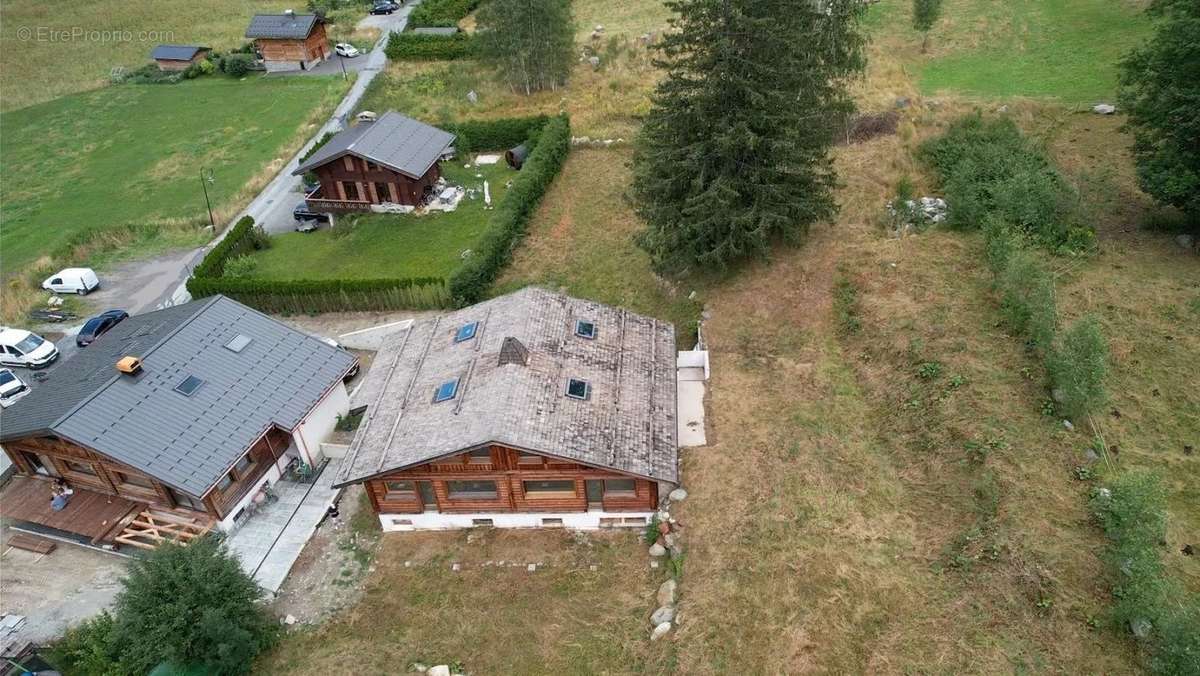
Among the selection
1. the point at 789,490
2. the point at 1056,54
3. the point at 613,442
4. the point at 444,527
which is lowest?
the point at 444,527

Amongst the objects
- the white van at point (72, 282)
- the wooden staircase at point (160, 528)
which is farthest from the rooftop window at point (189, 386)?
the white van at point (72, 282)

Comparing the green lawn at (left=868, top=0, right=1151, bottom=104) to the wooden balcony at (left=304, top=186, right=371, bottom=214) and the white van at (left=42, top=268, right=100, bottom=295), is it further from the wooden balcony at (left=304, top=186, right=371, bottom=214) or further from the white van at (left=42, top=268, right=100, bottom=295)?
the white van at (left=42, top=268, right=100, bottom=295)

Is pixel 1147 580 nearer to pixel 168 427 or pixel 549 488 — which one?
pixel 549 488

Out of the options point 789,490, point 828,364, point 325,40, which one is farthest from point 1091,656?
point 325,40

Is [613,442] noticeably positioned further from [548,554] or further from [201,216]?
[201,216]

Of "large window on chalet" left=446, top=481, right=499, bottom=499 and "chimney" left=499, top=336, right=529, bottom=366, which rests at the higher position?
"chimney" left=499, top=336, right=529, bottom=366

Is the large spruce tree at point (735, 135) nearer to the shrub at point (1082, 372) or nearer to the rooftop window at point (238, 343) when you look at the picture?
the shrub at point (1082, 372)

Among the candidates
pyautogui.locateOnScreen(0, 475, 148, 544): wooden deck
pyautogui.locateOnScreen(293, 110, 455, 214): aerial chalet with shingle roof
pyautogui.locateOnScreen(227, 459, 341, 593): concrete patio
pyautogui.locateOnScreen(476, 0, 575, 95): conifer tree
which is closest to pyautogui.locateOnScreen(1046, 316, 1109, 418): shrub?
pyautogui.locateOnScreen(227, 459, 341, 593): concrete patio
